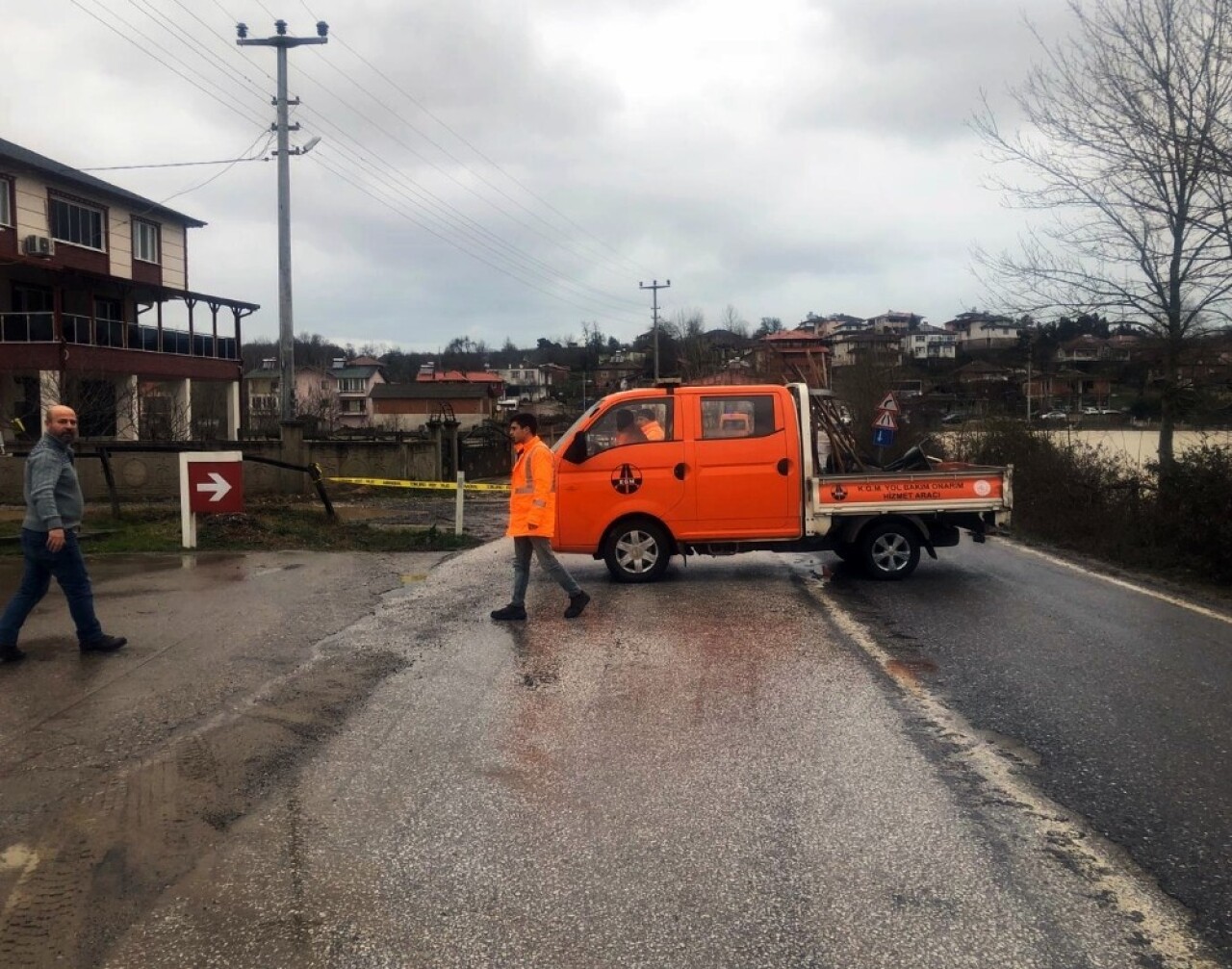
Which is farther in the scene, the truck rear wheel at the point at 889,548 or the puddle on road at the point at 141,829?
→ the truck rear wheel at the point at 889,548

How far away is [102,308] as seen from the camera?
3766cm

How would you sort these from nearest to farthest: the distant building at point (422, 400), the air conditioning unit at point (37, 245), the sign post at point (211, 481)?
the sign post at point (211, 481), the air conditioning unit at point (37, 245), the distant building at point (422, 400)

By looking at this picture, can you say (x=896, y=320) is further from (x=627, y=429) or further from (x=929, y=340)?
(x=627, y=429)

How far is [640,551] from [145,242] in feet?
116

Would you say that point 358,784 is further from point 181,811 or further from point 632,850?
point 632,850

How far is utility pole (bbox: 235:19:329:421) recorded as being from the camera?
88.2 ft

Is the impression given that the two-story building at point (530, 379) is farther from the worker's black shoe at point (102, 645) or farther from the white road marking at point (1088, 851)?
the white road marking at point (1088, 851)

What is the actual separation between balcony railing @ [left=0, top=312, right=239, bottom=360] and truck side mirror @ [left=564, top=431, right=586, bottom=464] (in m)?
25.5

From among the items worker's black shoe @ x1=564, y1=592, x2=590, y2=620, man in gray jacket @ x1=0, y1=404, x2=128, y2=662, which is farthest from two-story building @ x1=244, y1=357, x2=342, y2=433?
man in gray jacket @ x1=0, y1=404, x2=128, y2=662

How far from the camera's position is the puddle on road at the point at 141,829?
3.68 meters

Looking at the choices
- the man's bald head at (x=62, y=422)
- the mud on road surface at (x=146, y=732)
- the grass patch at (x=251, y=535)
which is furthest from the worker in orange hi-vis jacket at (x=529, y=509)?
the grass patch at (x=251, y=535)

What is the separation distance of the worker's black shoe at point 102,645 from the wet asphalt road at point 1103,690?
18.9 feet

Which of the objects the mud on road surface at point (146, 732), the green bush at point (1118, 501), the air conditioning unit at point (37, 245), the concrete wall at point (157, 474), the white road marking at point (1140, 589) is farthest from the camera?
the air conditioning unit at point (37, 245)

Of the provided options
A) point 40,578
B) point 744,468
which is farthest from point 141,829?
point 744,468
